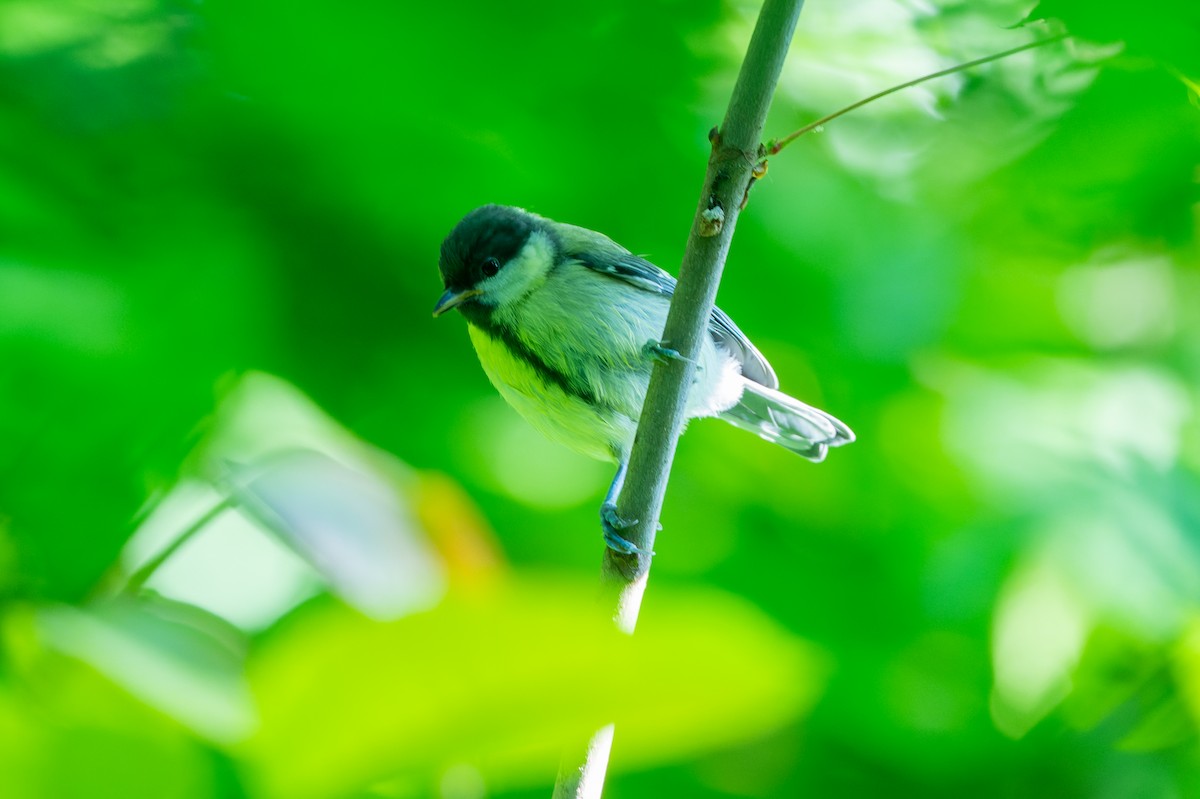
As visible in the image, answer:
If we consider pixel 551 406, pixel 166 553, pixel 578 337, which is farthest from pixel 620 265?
pixel 166 553

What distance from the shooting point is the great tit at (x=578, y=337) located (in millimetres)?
1782

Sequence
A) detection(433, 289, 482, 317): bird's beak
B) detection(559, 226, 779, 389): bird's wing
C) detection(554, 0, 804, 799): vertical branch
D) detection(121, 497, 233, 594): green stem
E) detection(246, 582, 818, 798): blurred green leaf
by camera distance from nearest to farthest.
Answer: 1. detection(246, 582, 818, 798): blurred green leaf
2. detection(121, 497, 233, 594): green stem
3. detection(554, 0, 804, 799): vertical branch
4. detection(433, 289, 482, 317): bird's beak
5. detection(559, 226, 779, 389): bird's wing

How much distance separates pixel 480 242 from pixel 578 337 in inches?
10.1

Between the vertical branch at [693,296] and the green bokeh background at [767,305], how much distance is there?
143 millimetres

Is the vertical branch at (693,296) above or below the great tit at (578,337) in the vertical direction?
below

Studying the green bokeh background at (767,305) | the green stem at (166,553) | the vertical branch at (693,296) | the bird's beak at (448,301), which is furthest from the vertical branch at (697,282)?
the bird's beak at (448,301)

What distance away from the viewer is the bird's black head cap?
1.56 metres

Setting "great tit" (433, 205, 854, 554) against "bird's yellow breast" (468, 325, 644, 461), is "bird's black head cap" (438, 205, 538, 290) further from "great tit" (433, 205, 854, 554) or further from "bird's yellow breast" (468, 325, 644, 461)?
"bird's yellow breast" (468, 325, 644, 461)

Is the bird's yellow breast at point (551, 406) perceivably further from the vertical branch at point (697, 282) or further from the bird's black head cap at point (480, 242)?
the vertical branch at point (697, 282)

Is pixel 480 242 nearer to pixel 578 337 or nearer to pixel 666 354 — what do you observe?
pixel 578 337

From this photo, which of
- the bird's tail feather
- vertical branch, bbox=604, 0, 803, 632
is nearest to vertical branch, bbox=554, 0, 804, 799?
vertical branch, bbox=604, 0, 803, 632

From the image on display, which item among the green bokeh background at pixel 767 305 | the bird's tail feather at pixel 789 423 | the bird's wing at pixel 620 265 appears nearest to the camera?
the green bokeh background at pixel 767 305

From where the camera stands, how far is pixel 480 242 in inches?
67.2

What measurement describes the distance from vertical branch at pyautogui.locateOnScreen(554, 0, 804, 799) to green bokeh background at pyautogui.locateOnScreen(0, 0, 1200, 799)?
143 millimetres
